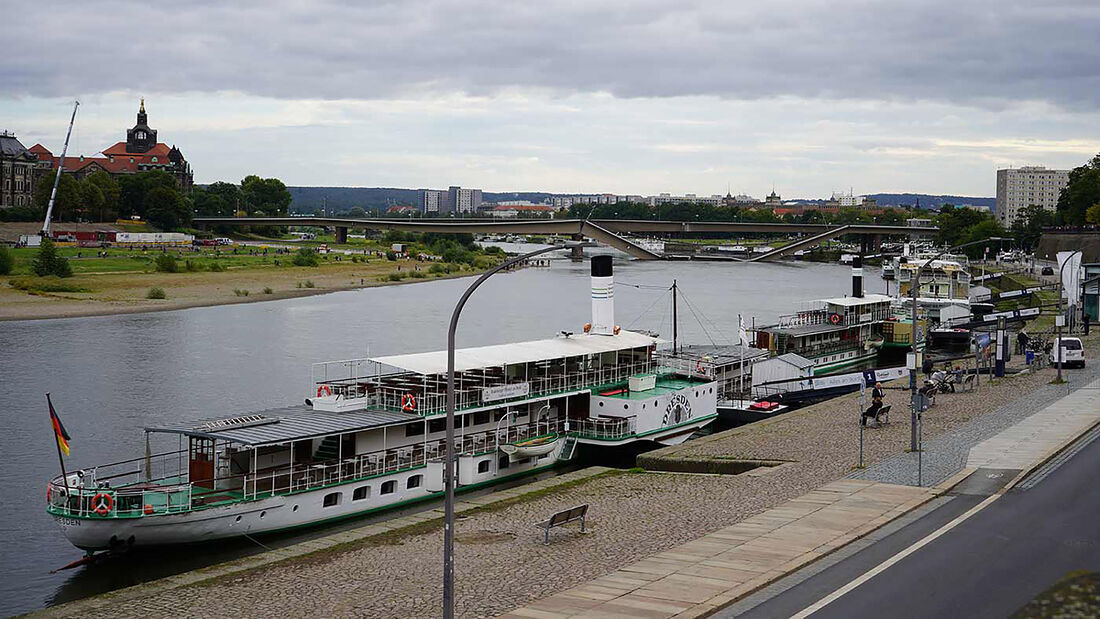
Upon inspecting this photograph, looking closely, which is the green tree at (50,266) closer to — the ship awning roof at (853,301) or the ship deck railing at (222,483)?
the ship awning roof at (853,301)

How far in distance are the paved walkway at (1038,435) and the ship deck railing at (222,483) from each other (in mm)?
11975

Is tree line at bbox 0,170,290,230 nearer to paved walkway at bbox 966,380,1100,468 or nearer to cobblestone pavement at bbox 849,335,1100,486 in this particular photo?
cobblestone pavement at bbox 849,335,1100,486

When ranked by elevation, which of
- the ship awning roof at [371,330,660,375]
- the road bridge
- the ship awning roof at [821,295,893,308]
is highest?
the road bridge

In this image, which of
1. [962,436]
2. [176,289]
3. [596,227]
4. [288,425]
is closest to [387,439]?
[288,425]

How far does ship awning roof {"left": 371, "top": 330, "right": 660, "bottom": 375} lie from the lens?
92.4ft

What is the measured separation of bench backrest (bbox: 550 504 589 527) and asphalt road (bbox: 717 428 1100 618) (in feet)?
17.7

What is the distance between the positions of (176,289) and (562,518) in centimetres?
7488

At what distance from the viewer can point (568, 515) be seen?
69.4 feet

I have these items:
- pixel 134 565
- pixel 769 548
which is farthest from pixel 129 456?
pixel 769 548

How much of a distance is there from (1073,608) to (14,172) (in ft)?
544

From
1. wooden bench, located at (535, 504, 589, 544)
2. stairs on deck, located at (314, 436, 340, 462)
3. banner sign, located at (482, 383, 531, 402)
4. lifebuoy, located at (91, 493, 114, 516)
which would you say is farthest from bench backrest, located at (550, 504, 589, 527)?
lifebuoy, located at (91, 493, 114, 516)

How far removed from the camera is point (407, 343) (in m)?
59.6

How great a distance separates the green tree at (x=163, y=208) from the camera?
14462 centimetres

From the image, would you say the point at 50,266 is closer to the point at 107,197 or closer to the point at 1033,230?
the point at 107,197
